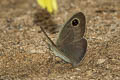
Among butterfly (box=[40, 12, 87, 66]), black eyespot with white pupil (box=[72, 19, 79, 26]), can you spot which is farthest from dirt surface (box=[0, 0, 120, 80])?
black eyespot with white pupil (box=[72, 19, 79, 26])

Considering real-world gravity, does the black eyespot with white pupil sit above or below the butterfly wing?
above

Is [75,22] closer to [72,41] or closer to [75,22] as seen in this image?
[75,22]

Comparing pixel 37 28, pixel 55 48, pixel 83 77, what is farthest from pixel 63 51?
pixel 37 28

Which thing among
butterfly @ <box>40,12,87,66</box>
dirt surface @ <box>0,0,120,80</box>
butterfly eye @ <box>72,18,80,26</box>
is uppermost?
butterfly eye @ <box>72,18,80,26</box>

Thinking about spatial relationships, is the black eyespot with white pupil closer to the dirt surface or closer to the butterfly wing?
the butterfly wing

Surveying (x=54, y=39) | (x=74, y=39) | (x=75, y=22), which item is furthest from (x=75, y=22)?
(x=54, y=39)

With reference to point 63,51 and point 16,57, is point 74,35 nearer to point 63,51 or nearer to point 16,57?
point 63,51
